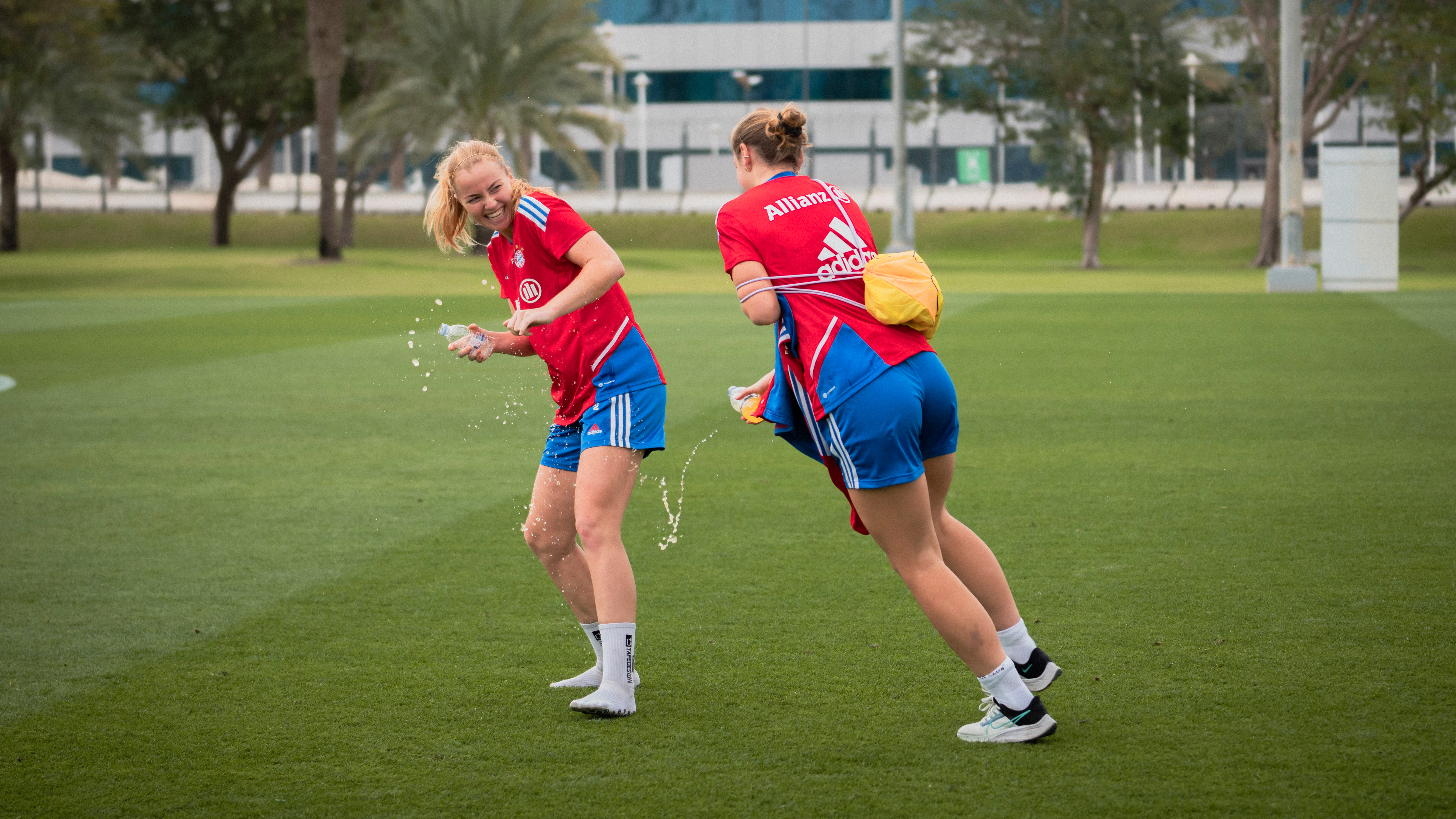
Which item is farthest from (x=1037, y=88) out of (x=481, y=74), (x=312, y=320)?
(x=312, y=320)

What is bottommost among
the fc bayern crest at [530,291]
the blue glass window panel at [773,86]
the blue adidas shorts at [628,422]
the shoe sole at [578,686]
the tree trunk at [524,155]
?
the shoe sole at [578,686]

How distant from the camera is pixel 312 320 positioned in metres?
23.3

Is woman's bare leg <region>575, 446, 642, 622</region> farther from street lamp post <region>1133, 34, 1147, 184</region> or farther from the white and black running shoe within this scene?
street lamp post <region>1133, 34, 1147, 184</region>

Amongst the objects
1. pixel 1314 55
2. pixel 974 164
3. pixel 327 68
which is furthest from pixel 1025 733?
pixel 974 164

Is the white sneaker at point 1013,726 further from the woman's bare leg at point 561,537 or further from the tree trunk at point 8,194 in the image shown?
the tree trunk at point 8,194

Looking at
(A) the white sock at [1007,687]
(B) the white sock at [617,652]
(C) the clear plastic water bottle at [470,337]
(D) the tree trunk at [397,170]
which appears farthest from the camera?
(D) the tree trunk at [397,170]

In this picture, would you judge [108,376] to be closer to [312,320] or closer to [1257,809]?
[312,320]

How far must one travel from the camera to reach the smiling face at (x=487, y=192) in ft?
15.2

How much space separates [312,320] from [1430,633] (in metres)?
20.1

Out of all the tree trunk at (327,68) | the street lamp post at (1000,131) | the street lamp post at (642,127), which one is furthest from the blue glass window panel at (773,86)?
the tree trunk at (327,68)

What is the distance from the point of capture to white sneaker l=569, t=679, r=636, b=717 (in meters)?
4.62

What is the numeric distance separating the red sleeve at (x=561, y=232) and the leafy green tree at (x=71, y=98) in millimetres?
35112

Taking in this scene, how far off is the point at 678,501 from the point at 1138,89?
37613 millimetres

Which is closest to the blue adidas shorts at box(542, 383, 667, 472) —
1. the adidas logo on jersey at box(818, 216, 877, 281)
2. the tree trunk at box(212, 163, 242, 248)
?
the adidas logo on jersey at box(818, 216, 877, 281)
